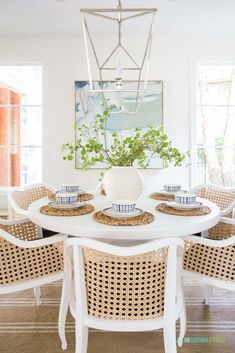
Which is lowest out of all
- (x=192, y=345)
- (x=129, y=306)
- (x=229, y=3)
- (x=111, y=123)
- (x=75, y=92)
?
(x=192, y=345)

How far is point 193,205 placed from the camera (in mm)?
1771

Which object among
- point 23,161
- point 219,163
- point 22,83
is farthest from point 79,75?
point 219,163

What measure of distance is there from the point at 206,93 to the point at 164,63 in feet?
2.45

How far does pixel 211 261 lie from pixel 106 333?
2.57ft

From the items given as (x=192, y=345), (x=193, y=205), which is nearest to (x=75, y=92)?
(x=193, y=205)

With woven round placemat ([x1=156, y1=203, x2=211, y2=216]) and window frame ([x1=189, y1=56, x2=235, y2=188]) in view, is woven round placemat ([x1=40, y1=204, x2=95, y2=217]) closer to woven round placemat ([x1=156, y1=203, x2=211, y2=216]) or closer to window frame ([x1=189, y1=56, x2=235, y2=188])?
woven round placemat ([x1=156, y1=203, x2=211, y2=216])

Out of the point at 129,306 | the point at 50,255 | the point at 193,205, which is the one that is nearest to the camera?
the point at 129,306

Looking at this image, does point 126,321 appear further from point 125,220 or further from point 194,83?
point 194,83

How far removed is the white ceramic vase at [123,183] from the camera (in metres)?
1.85

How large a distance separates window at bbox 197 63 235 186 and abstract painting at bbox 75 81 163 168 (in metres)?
→ 0.64

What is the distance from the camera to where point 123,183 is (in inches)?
72.7

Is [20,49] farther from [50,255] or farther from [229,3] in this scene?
[50,255]

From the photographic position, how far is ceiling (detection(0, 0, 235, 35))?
122 inches

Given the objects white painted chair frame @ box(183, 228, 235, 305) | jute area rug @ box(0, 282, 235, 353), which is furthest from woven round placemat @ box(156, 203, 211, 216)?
jute area rug @ box(0, 282, 235, 353)
